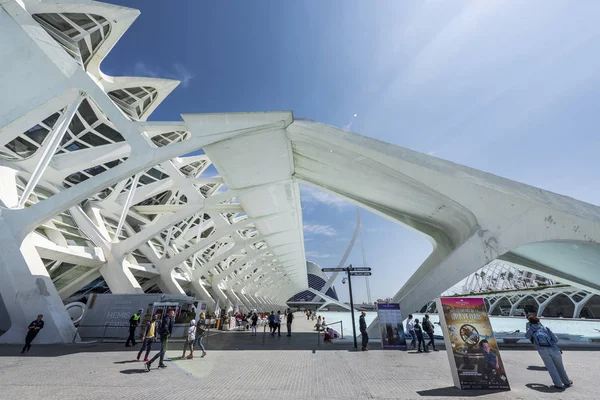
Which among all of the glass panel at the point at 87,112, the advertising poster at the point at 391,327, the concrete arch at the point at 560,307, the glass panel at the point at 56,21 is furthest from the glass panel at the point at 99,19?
the concrete arch at the point at 560,307

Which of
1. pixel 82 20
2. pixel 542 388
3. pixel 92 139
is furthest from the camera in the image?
pixel 92 139

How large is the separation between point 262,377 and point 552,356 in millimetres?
5278

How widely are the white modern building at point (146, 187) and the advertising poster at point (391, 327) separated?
0.82 meters

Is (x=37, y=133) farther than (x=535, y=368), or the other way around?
(x=37, y=133)

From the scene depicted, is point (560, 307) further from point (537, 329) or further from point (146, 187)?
point (146, 187)

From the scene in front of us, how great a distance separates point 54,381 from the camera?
4.91 meters

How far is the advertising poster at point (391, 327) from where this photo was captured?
940 cm

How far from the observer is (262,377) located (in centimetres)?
548

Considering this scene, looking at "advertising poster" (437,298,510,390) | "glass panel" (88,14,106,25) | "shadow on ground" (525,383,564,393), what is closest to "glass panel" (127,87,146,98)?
"glass panel" (88,14,106,25)

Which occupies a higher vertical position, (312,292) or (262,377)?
(312,292)

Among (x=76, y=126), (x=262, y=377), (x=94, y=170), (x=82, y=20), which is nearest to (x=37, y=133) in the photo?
(x=76, y=126)

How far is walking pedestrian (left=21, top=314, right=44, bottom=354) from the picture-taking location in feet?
25.1

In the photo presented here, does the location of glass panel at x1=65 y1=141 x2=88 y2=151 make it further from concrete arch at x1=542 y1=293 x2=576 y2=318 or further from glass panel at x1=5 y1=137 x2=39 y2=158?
concrete arch at x1=542 y1=293 x2=576 y2=318

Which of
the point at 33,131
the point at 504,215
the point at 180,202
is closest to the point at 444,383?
the point at 504,215
